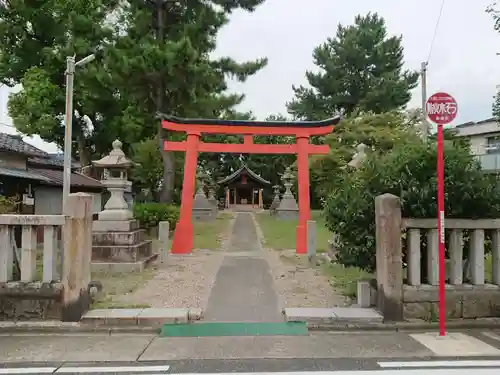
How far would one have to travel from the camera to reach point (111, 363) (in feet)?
15.8

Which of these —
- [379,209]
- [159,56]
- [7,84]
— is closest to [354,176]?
[379,209]

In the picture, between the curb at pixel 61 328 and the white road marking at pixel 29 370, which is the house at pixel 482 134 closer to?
the curb at pixel 61 328

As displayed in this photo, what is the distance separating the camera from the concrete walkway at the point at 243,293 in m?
6.72

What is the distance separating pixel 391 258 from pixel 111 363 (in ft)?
13.0

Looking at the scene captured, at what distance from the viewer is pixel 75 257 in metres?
6.17

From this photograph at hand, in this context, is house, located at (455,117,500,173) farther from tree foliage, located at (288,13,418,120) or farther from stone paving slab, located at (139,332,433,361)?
stone paving slab, located at (139,332,433,361)

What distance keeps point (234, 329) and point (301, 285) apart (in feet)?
10.4

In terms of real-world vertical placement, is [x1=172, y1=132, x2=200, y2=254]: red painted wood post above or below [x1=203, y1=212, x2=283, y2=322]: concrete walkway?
above

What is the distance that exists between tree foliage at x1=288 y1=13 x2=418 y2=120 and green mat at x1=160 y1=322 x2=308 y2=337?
1162 inches

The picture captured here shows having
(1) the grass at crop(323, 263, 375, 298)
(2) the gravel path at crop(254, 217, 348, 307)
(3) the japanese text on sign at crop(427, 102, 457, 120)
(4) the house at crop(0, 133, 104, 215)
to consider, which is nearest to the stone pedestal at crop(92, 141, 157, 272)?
(4) the house at crop(0, 133, 104, 215)

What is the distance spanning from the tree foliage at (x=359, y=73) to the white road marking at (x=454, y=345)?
1157 inches

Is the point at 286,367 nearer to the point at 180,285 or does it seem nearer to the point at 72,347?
the point at 72,347

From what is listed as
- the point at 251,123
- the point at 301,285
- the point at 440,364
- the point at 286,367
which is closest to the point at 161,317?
the point at 286,367

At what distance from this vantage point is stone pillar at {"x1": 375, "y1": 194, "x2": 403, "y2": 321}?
243 inches
